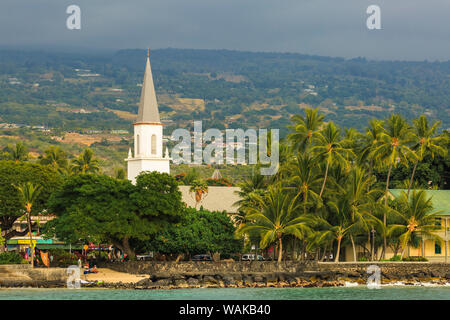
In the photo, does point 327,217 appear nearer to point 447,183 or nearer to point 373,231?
point 373,231

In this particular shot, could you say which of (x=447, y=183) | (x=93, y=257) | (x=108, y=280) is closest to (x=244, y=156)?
(x=447, y=183)

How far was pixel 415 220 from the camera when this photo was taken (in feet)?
213

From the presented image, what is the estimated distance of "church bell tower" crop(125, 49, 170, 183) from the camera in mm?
79688

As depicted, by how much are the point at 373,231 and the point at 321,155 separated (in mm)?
8035

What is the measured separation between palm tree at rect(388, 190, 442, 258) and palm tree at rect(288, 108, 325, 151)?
9.22 meters

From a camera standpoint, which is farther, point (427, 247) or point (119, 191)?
point (427, 247)

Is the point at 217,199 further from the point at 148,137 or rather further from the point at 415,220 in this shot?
the point at 415,220

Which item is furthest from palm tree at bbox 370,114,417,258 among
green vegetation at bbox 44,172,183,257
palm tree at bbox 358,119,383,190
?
green vegetation at bbox 44,172,183,257

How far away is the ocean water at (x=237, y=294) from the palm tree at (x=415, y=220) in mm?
8101

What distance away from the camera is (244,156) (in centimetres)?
17762

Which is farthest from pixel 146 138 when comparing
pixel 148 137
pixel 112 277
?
pixel 112 277

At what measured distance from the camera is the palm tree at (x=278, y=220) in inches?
2424

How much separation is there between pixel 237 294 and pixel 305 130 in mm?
17956

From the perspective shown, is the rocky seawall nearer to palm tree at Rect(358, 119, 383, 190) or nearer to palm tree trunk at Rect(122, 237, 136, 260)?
Answer: palm tree trunk at Rect(122, 237, 136, 260)
